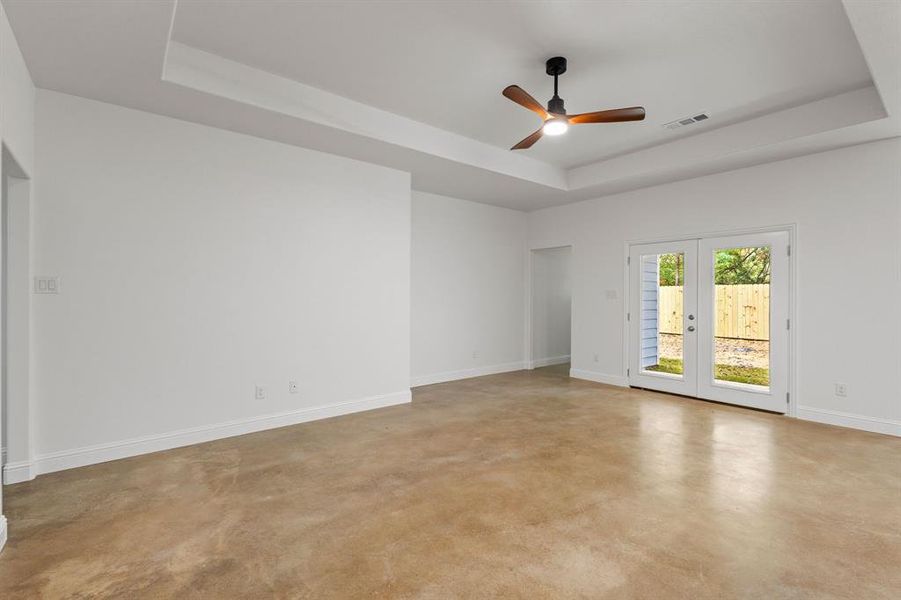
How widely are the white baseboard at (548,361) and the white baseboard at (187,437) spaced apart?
12.1ft

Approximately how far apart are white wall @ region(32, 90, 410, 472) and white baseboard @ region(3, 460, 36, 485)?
0.36 ft

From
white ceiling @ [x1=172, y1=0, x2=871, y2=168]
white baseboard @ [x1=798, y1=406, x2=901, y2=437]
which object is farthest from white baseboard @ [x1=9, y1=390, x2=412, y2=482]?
white baseboard @ [x1=798, y1=406, x2=901, y2=437]

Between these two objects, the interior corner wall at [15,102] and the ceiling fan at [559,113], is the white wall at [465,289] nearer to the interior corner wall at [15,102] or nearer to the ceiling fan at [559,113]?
the ceiling fan at [559,113]

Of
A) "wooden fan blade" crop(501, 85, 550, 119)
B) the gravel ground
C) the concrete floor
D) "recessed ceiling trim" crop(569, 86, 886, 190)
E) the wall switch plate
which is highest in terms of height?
"recessed ceiling trim" crop(569, 86, 886, 190)

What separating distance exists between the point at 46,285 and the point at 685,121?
608 cm

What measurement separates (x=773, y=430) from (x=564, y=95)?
12.9 feet

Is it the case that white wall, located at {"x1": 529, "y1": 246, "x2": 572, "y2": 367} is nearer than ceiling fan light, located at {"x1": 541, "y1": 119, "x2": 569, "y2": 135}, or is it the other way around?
ceiling fan light, located at {"x1": 541, "y1": 119, "x2": 569, "y2": 135}

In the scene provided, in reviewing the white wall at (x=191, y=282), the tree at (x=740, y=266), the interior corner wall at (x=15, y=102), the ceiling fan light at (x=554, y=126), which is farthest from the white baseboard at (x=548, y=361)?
the interior corner wall at (x=15, y=102)

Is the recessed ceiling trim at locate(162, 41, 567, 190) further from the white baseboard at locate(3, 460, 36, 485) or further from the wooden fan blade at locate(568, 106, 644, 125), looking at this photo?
the white baseboard at locate(3, 460, 36, 485)

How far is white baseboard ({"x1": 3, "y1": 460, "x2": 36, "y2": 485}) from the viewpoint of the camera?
308 centimetres

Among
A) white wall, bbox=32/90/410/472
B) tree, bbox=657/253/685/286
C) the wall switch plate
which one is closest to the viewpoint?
the wall switch plate

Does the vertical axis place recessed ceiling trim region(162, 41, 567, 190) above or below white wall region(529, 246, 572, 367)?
above

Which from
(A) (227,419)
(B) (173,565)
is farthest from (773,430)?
(A) (227,419)

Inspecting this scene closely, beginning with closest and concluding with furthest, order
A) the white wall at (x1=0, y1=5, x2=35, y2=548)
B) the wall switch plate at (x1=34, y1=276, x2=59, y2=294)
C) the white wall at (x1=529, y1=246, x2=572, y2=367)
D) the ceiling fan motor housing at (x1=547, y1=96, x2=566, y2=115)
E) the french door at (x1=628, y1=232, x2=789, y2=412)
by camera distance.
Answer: the white wall at (x1=0, y1=5, x2=35, y2=548) < the wall switch plate at (x1=34, y1=276, x2=59, y2=294) < the ceiling fan motor housing at (x1=547, y1=96, x2=566, y2=115) < the french door at (x1=628, y1=232, x2=789, y2=412) < the white wall at (x1=529, y1=246, x2=572, y2=367)
